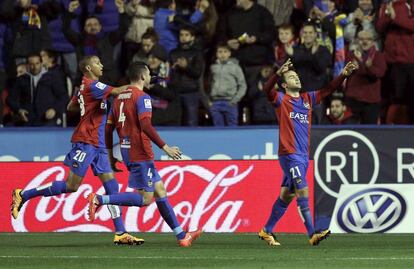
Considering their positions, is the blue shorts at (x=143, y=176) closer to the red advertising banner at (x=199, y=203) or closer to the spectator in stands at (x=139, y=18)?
the red advertising banner at (x=199, y=203)

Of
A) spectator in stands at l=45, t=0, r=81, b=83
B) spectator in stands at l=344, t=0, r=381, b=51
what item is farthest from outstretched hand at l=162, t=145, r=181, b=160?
spectator in stands at l=45, t=0, r=81, b=83

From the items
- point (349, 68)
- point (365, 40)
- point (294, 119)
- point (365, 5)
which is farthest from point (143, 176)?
point (365, 5)

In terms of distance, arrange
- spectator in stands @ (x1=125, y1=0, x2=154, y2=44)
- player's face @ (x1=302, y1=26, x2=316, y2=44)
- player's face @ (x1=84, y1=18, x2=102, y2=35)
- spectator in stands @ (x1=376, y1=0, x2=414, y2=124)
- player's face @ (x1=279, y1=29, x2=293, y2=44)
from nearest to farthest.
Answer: player's face @ (x1=302, y1=26, x2=316, y2=44), spectator in stands @ (x1=376, y1=0, x2=414, y2=124), player's face @ (x1=279, y1=29, x2=293, y2=44), player's face @ (x1=84, y1=18, x2=102, y2=35), spectator in stands @ (x1=125, y1=0, x2=154, y2=44)

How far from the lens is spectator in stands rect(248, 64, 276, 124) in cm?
1975

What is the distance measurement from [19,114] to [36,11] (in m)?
2.04

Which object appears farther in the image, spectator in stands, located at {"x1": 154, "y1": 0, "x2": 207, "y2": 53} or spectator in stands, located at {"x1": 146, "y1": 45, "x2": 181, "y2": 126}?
spectator in stands, located at {"x1": 154, "y1": 0, "x2": 207, "y2": 53}

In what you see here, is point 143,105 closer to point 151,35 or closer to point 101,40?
point 151,35

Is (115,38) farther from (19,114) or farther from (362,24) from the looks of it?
(362,24)

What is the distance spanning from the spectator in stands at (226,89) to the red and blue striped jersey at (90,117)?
17.4 ft

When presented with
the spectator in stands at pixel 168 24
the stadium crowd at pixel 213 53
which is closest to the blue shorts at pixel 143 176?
the stadium crowd at pixel 213 53

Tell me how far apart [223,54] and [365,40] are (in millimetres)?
2377

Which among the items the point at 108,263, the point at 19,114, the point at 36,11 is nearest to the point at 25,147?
the point at 19,114

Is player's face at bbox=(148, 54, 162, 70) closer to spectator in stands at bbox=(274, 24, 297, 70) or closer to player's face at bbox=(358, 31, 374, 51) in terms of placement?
spectator in stands at bbox=(274, 24, 297, 70)

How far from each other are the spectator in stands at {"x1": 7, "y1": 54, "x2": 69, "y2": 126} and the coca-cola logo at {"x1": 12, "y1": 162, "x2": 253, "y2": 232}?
255cm
